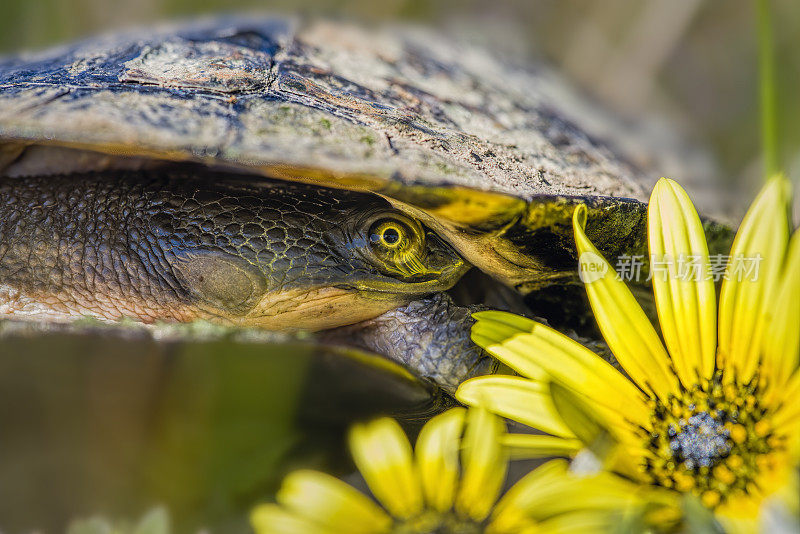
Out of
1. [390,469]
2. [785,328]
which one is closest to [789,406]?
[785,328]

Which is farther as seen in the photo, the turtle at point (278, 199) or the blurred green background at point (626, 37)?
the blurred green background at point (626, 37)

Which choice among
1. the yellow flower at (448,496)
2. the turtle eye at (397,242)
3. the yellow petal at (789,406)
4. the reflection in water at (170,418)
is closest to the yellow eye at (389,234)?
the turtle eye at (397,242)

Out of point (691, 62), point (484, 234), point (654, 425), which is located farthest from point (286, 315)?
point (691, 62)

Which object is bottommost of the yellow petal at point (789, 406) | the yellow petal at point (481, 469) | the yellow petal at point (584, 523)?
the yellow petal at point (584, 523)

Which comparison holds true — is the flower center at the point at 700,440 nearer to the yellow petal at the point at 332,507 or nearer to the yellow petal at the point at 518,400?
the yellow petal at the point at 518,400

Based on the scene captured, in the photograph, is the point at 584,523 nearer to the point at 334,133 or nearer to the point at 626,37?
the point at 334,133

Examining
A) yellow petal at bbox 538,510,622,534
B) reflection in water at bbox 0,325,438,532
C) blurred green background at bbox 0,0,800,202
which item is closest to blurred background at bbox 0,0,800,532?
reflection in water at bbox 0,325,438,532

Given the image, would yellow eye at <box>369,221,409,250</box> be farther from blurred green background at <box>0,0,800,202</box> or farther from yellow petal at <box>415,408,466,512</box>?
blurred green background at <box>0,0,800,202</box>

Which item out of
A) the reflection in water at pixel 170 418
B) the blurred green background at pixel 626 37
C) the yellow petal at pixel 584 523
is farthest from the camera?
the blurred green background at pixel 626 37
